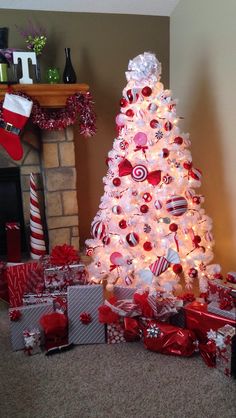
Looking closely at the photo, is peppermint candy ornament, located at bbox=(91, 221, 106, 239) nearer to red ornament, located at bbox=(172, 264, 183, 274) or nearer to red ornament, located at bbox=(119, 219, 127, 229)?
red ornament, located at bbox=(119, 219, 127, 229)

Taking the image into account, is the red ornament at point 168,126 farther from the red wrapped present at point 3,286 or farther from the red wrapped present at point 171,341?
the red wrapped present at point 3,286

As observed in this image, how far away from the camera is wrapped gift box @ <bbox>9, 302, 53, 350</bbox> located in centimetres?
177

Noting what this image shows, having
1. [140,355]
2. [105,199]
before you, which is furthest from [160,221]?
[140,355]

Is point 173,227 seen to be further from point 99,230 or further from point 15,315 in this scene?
point 15,315

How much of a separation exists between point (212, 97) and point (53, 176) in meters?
1.30

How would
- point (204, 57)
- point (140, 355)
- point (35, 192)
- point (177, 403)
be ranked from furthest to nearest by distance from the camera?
point (35, 192) < point (204, 57) < point (140, 355) < point (177, 403)

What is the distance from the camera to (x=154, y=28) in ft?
9.36

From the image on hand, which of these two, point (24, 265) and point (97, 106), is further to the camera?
point (97, 106)

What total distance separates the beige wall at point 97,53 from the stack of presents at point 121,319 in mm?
1167

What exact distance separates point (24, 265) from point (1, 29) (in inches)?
62.6

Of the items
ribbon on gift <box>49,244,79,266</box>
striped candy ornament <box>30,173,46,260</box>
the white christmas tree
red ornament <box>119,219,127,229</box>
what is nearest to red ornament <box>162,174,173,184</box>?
the white christmas tree

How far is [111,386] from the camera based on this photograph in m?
1.53

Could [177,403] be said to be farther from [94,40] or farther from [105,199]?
[94,40]

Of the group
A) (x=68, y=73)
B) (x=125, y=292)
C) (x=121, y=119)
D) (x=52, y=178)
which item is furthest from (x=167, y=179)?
(x=68, y=73)
